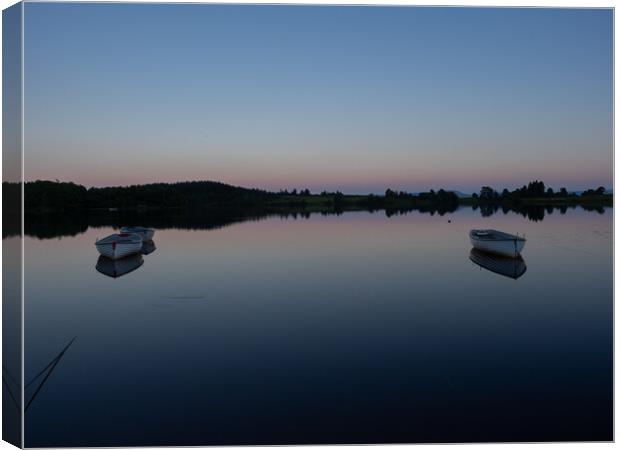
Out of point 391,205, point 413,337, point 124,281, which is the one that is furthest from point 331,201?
point 413,337

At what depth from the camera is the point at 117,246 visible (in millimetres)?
21547

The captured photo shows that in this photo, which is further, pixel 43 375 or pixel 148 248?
pixel 148 248

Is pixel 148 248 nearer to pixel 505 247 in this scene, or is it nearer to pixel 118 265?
pixel 118 265

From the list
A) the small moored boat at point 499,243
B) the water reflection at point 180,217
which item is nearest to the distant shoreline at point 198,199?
the water reflection at point 180,217

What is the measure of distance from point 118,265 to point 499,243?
51.2 feet

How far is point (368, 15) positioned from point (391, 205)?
261ft

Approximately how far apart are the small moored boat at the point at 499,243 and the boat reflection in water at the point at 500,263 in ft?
0.79

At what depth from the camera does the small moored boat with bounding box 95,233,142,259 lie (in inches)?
847

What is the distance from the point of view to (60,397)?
22.7ft

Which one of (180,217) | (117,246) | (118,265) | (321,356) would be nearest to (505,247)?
(321,356)

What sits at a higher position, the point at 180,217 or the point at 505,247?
the point at 505,247

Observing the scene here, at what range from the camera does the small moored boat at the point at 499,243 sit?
20.4 m

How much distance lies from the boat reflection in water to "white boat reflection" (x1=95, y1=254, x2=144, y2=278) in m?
13.6

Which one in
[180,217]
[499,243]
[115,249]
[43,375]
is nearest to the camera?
[43,375]
